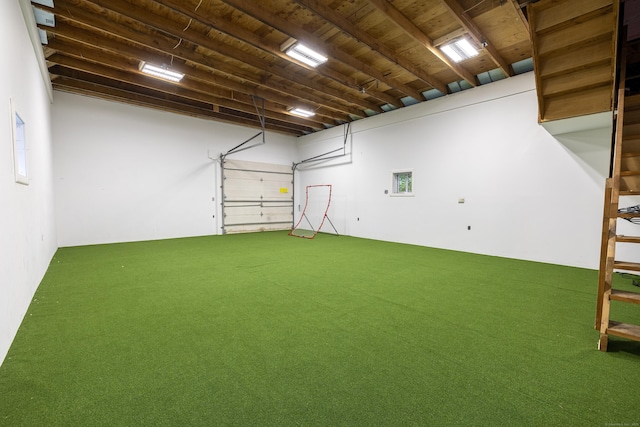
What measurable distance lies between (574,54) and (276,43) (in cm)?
393

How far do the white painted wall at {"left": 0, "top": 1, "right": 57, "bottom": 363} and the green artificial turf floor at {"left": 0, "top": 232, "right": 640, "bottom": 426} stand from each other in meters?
0.23

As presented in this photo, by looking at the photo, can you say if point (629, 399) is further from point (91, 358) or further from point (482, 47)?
point (482, 47)

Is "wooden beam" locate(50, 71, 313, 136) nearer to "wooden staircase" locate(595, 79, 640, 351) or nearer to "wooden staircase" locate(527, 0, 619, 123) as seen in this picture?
"wooden staircase" locate(527, 0, 619, 123)

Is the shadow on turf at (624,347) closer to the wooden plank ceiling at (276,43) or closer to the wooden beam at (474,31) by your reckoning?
the wooden plank ceiling at (276,43)

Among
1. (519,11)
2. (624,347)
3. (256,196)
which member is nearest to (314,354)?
(624,347)

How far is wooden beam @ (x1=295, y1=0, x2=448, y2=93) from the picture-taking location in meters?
3.39

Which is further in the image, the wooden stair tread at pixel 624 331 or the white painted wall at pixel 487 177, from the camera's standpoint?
the white painted wall at pixel 487 177

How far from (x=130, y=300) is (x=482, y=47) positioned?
569 cm

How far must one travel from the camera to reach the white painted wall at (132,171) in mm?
6117

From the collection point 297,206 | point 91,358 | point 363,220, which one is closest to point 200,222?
point 297,206

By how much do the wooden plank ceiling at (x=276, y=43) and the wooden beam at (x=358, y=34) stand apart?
2cm

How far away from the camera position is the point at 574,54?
10.9 feet

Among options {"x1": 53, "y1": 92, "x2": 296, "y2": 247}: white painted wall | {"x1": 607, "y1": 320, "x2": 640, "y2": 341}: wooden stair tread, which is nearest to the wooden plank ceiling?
{"x1": 53, "y1": 92, "x2": 296, "y2": 247}: white painted wall

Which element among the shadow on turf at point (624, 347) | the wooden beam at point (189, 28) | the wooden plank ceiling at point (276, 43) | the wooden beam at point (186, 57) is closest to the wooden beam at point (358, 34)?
the wooden plank ceiling at point (276, 43)
